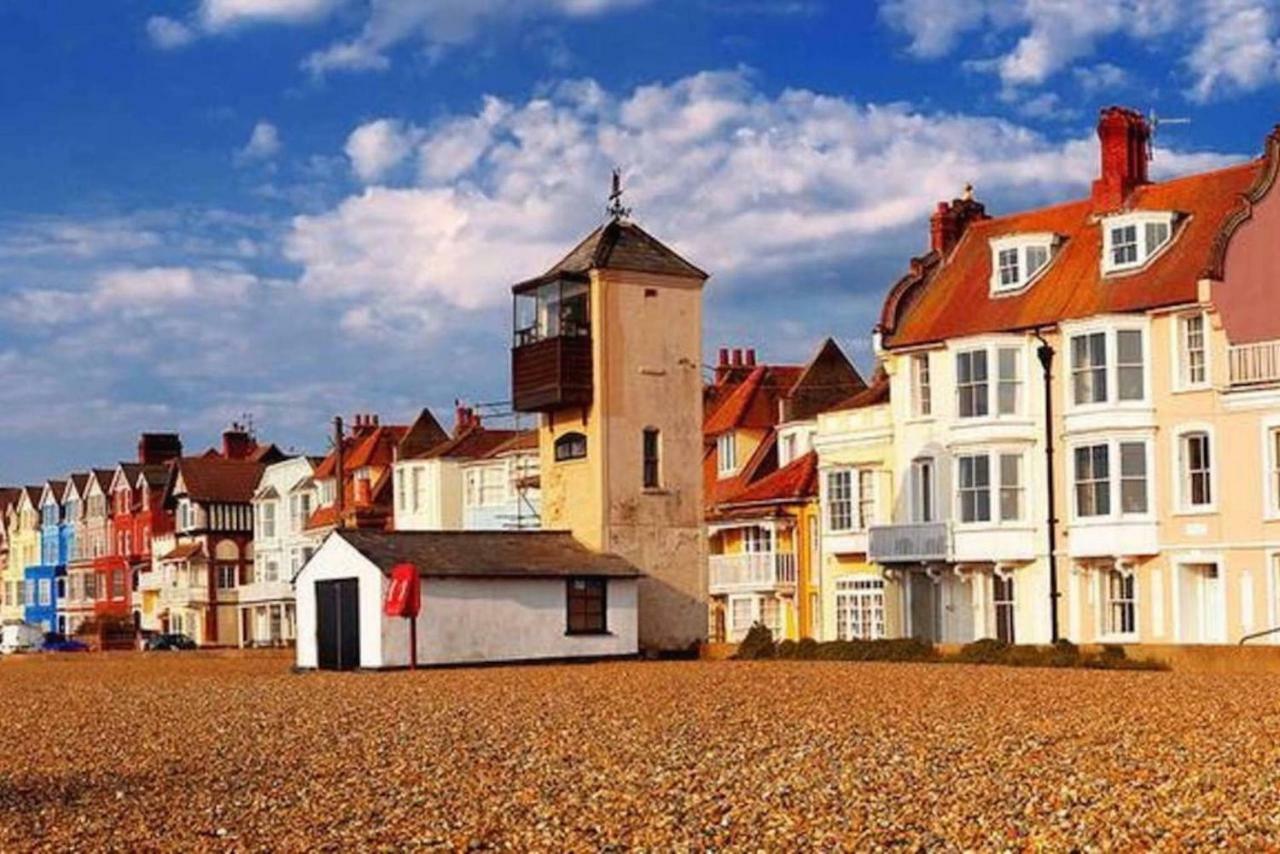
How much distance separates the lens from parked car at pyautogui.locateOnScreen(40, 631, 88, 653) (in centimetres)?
8369

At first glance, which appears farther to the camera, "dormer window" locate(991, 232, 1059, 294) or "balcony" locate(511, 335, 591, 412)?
"balcony" locate(511, 335, 591, 412)

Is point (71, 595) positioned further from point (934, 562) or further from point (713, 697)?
point (713, 697)

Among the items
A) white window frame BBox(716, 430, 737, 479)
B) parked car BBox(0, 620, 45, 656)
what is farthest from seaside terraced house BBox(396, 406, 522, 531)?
parked car BBox(0, 620, 45, 656)

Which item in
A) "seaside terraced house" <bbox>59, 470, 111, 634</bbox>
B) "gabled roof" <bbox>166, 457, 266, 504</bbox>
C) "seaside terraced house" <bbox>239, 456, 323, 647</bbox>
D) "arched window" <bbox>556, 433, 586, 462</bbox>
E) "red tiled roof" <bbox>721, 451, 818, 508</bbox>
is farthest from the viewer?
"seaside terraced house" <bbox>59, 470, 111, 634</bbox>

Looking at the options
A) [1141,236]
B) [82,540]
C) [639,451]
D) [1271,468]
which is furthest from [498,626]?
[82,540]


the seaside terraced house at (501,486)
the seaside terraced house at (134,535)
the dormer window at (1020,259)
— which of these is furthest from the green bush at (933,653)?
the seaside terraced house at (134,535)

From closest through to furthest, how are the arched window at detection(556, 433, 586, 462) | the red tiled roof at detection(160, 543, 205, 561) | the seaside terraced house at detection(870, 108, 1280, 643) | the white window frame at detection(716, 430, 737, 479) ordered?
1. the seaside terraced house at detection(870, 108, 1280, 643)
2. the arched window at detection(556, 433, 586, 462)
3. the white window frame at detection(716, 430, 737, 479)
4. the red tiled roof at detection(160, 543, 205, 561)

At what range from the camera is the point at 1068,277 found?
4812 cm

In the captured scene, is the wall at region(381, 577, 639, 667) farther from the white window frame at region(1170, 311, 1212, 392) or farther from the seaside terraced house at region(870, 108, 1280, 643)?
the white window frame at region(1170, 311, 1212, 392)

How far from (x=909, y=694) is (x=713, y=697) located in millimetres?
2996

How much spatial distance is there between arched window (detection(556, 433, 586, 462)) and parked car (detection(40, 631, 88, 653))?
35.8 m

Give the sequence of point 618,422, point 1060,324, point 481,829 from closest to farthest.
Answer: point 481,829, point 1060,324, point 618,422

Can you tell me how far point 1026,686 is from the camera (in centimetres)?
3177

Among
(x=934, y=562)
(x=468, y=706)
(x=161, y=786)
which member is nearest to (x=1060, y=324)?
(x=934, y=562)
